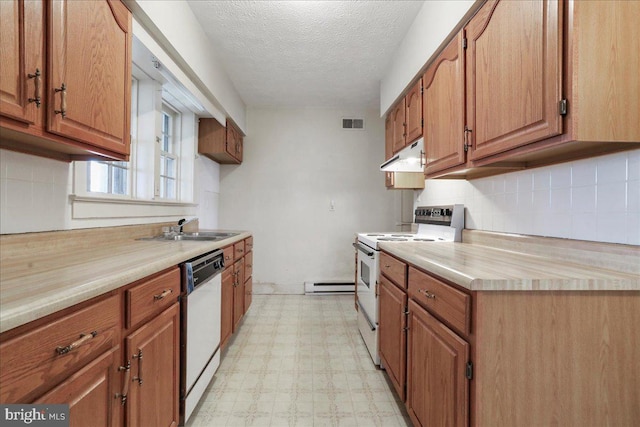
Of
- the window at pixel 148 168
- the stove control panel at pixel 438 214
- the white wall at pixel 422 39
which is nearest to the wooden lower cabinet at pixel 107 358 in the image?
the window at pixel 148 168

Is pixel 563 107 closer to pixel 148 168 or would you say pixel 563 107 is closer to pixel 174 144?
pixel 148 168

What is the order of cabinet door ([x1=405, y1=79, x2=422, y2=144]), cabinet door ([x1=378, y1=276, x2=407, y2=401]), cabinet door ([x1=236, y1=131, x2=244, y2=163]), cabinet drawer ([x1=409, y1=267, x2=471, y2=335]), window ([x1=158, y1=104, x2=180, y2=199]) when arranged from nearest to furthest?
1. cabinet drawer ([x1=409, y1=267, x2=471, y2=335])
2. cabinet door ([x1=378, y1=276, x2=407, y2=401])
3. cabinet door ([x1=405, y1=79, x2=422, y2=144])
4. window ([x1=158, y1=104, x2=180, y2=199])
5. cabinet door ([x1=236, y1=131, x2=244, y2=163])

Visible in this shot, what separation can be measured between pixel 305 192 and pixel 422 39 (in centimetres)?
256

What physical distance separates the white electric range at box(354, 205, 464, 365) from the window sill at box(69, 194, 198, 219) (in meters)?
1.71

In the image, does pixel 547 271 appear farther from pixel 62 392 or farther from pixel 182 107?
pixel 182 107

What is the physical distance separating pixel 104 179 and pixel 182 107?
1.22 m

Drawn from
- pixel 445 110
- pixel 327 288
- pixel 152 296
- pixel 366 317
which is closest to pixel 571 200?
pixel 445 110

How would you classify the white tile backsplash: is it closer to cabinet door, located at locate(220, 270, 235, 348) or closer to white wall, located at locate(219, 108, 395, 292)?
cabinet door, located at locate(220, 270, 235, 348)

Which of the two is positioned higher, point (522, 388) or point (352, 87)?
point (352, 87)

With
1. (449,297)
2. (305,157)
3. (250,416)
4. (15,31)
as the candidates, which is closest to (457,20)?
(449,297)

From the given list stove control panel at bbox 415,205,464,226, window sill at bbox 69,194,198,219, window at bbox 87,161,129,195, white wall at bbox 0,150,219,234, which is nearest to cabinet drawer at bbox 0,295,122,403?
white wall at bbox 0,150,219,234

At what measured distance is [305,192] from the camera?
4.47 meters

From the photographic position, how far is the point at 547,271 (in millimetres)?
1116

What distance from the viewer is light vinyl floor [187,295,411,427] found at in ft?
5.78
